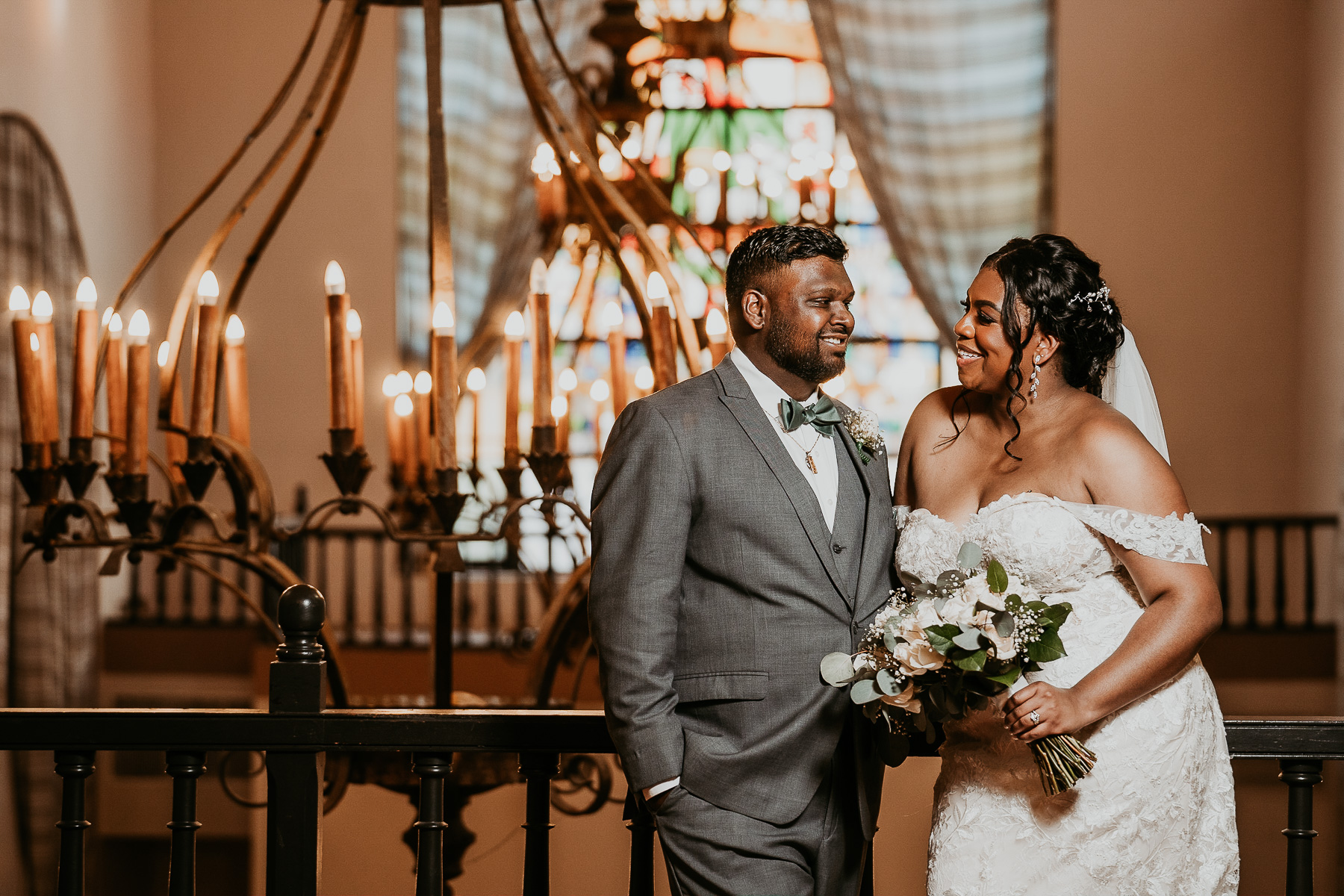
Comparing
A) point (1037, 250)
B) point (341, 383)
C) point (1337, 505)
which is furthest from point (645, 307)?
point (1337, 505)

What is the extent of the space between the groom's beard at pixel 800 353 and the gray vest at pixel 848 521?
5.5 inches

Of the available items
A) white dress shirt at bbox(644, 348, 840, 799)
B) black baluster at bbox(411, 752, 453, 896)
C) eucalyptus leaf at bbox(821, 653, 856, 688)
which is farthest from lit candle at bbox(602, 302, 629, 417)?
eucalyptus leaf at bbox(821, 653, 856, 688)

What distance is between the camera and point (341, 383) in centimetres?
264

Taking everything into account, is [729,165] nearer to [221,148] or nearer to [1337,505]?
[1337,505]

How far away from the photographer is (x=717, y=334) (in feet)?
9.88

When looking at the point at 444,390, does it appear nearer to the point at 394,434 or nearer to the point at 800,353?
the point at 800,353

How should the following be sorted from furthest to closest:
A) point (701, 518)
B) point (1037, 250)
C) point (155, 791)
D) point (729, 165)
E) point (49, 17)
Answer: point (155, 791)
point (49, 17)
point (729, 165)
point (1037, 250)
point (701, 518)

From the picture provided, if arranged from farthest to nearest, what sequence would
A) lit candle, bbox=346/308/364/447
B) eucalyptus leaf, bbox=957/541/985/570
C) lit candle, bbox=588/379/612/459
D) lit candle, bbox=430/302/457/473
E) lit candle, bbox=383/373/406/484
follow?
lit candle, bbox=588/379/612/459, lit candle, bbox=383/373/406/484, lit candle, bbox=346/308/364/447, lit candle, bbox=430/302/457/473, eucalyptus leaf, bbox=957/541/985/570

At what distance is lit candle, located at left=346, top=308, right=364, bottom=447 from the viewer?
2768 millimetres

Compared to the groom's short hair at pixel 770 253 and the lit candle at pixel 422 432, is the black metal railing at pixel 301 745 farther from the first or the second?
the lit candle at pixel 422 432

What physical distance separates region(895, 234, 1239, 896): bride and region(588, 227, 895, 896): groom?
0.67 feet

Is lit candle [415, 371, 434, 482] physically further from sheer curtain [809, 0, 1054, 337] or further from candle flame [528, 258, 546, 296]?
sheer curtain [809, 0, 1054, 337]

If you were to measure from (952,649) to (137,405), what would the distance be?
1.69 m

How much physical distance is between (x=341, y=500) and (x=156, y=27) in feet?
28.5
